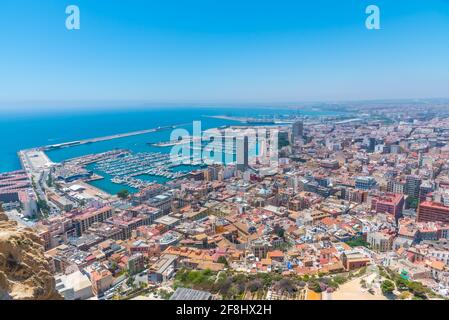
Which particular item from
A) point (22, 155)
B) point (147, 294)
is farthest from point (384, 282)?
point (22, 155)

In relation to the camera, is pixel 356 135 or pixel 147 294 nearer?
pixel 147 294

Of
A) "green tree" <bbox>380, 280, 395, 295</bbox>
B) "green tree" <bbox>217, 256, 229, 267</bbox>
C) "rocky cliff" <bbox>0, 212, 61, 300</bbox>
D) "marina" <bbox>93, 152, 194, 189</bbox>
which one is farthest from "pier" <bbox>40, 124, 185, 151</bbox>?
"green tree" <bbox>380, 280, 395, 295</bbox>

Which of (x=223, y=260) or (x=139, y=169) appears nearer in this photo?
(x=223, y=260)

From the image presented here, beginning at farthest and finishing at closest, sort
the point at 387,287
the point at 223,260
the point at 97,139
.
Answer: the point at 97,139, the point at 223,260, the point at 387,287

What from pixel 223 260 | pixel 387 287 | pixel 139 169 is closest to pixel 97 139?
pixel 139 169

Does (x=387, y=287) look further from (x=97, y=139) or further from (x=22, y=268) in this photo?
(x=97, y=139)

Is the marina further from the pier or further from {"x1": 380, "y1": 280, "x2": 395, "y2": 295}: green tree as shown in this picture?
{"x1": 380, "y1": 280, "x2": 395, "y2": 295}: green tree

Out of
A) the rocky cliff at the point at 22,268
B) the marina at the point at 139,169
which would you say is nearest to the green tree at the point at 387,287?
the rocky cliff at the point at 22,268
